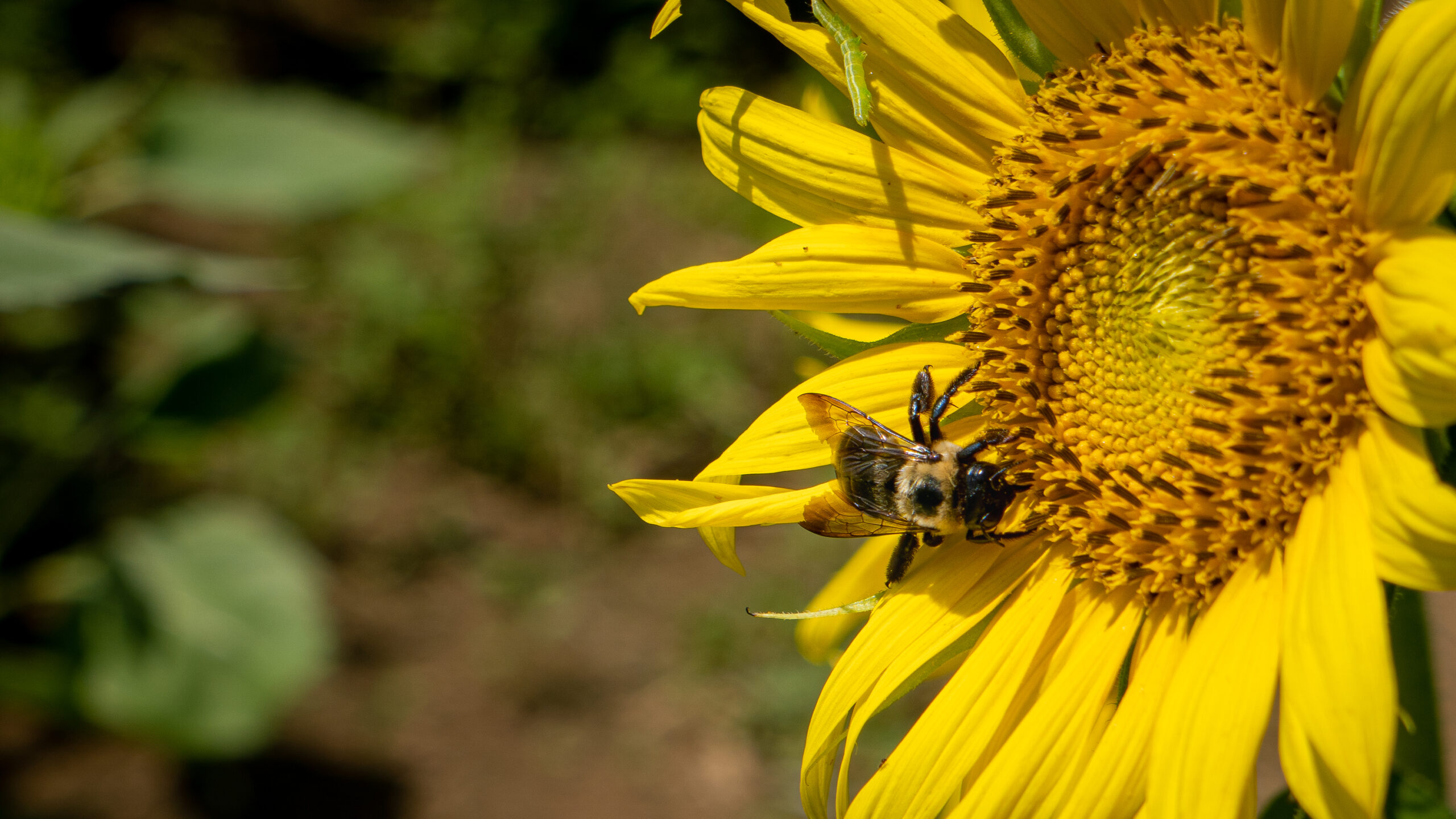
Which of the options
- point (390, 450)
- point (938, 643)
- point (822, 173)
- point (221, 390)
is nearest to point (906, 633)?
point (938, 643)

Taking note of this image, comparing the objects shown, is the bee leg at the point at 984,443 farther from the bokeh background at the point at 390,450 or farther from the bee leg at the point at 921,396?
the bokeh background at the point at 390,450

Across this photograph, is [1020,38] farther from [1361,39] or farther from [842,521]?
[842,521]

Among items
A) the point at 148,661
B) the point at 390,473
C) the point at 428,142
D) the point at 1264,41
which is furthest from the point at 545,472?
the point at 1264,41

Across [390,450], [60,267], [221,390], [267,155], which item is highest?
[60,267]

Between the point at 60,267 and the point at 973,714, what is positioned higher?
the point at 973,714

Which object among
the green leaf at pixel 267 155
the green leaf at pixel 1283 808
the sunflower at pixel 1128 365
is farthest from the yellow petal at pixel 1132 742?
the green leaf at pixel 267 155

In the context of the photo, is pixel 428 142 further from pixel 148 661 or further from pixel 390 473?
pixel 148 661
